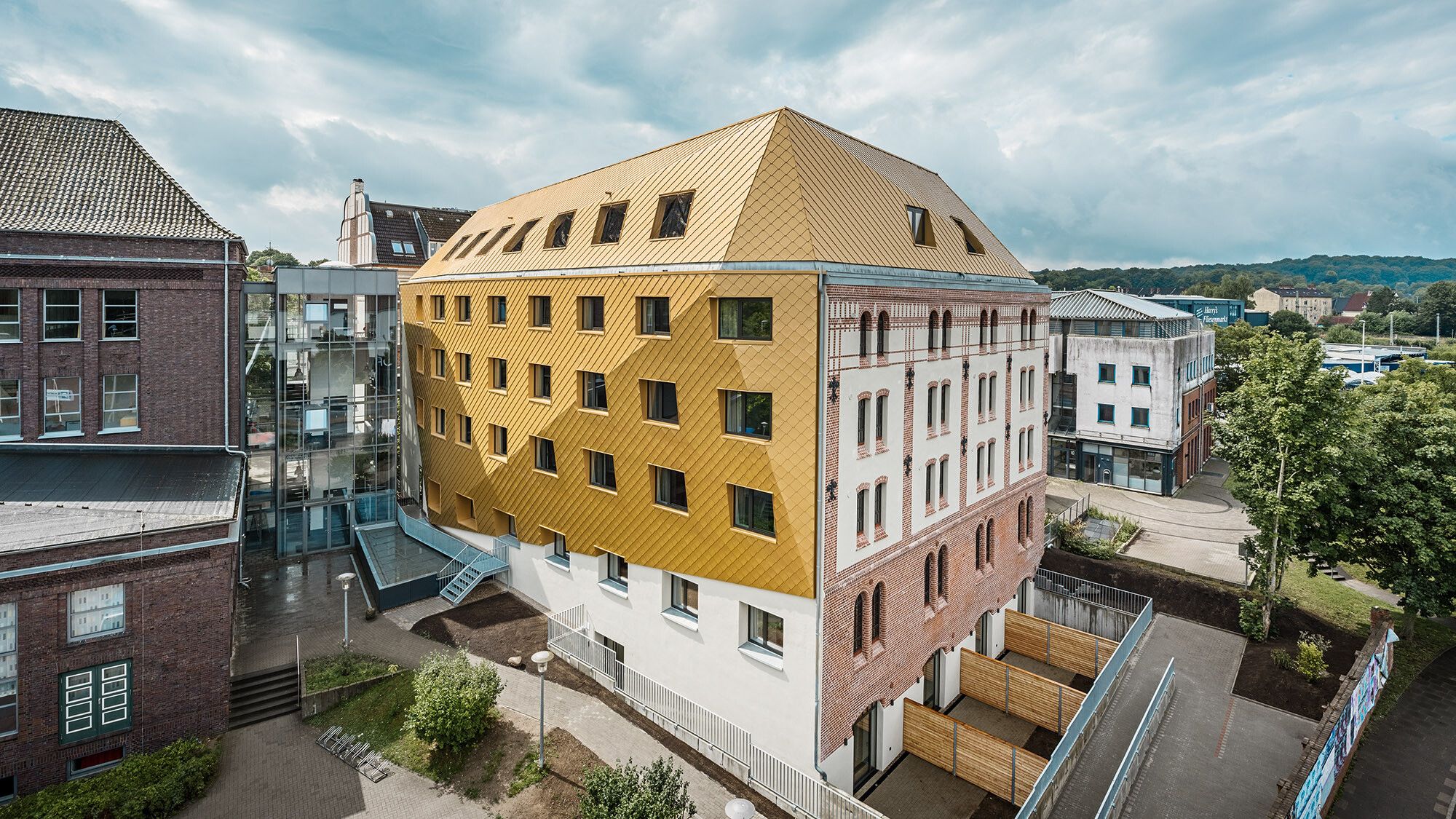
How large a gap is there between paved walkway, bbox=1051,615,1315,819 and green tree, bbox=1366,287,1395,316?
184 meters

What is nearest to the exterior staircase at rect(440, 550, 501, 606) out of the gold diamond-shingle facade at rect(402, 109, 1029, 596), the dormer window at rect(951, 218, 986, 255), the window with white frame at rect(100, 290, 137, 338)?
the gold diamond-shingle facade at rect(402, 109, 1029, 596)

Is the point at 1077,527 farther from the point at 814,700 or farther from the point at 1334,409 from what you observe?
the point at 814,700

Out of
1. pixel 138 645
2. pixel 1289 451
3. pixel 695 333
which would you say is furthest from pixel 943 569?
pixel 138 645

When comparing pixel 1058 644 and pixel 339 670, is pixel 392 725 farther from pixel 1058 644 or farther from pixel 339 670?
pixel 1058 644

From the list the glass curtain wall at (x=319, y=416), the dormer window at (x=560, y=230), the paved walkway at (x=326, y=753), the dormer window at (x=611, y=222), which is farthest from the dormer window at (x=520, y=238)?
the paved walkway at (x=326, y=753)

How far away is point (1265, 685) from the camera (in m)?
26.1

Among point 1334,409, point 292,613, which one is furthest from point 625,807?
point 1334,409

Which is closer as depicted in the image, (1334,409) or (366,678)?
(366,678)

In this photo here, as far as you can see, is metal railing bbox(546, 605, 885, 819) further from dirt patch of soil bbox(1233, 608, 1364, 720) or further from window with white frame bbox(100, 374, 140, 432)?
window with white frame bbox(100, 374, 140, 432)

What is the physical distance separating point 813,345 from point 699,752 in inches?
471

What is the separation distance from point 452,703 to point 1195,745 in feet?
75.8

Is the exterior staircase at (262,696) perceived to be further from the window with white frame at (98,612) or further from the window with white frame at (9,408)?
the window with white frame at (9,408)

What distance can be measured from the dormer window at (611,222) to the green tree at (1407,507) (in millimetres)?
29123

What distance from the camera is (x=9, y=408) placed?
2445cm
